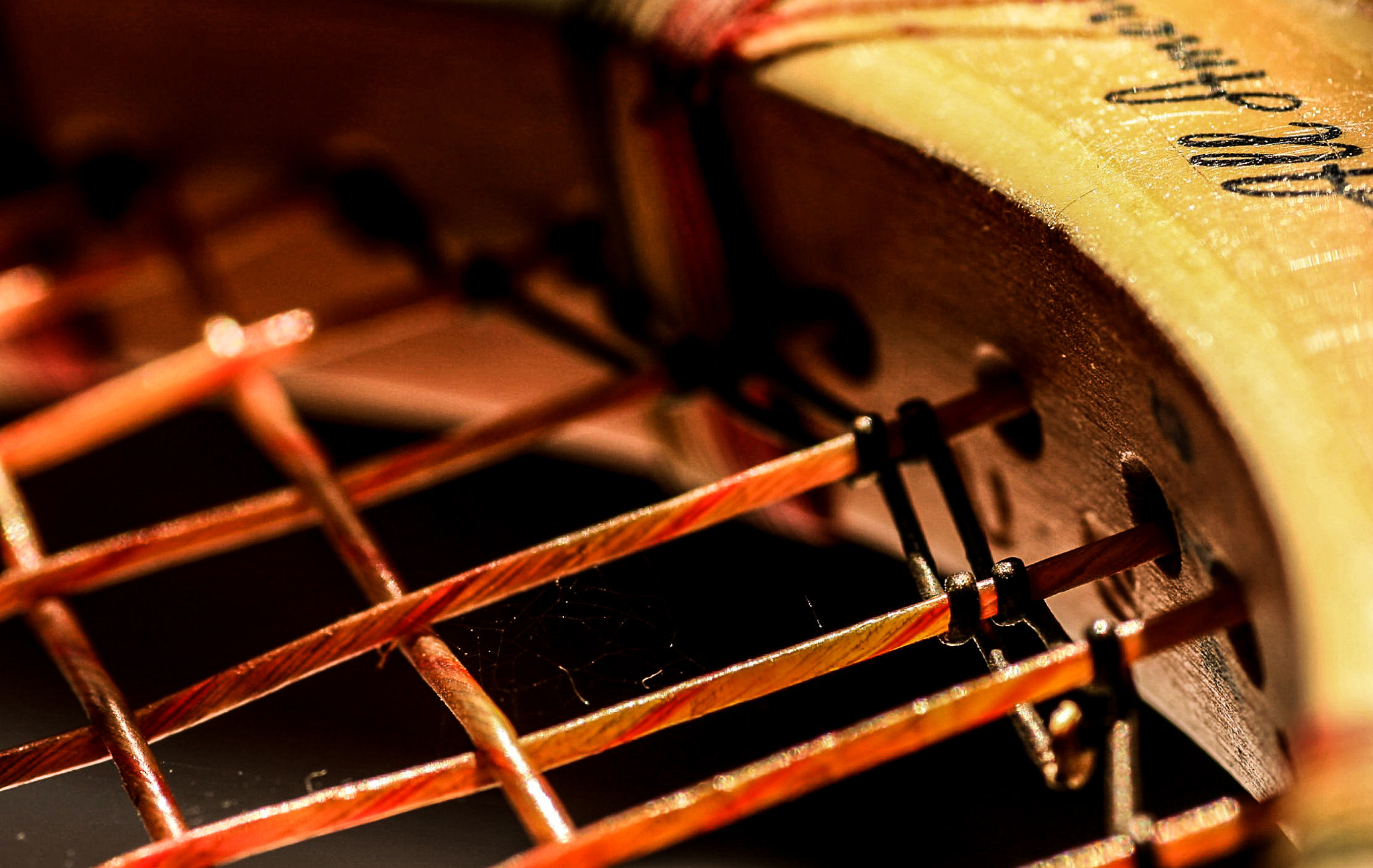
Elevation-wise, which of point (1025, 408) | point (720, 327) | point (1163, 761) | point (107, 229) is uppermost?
point (107, 229)

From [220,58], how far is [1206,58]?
56 cm

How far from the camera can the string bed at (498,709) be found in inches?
13.4

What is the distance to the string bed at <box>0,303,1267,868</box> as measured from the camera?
341 millimetres

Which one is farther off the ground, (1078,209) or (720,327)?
(720,327)

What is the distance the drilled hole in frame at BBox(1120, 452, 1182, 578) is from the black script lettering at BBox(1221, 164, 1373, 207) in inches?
3.4

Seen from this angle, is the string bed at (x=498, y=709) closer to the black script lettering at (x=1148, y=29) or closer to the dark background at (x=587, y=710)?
the dark background at (x=587, y=710)

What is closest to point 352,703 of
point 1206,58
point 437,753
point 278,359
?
point 437,753

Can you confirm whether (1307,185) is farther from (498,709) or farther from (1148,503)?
(498,709)

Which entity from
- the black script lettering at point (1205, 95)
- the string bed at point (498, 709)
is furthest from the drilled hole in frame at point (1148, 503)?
the black script lettering at point (1205, 95)

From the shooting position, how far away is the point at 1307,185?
0.39 metres

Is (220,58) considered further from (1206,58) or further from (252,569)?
(1206,58)

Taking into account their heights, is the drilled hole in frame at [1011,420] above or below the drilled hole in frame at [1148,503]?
above

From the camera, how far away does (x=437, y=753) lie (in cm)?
45

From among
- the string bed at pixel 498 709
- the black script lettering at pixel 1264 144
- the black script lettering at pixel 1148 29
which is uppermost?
the black script lettering at pixel 1148 29
